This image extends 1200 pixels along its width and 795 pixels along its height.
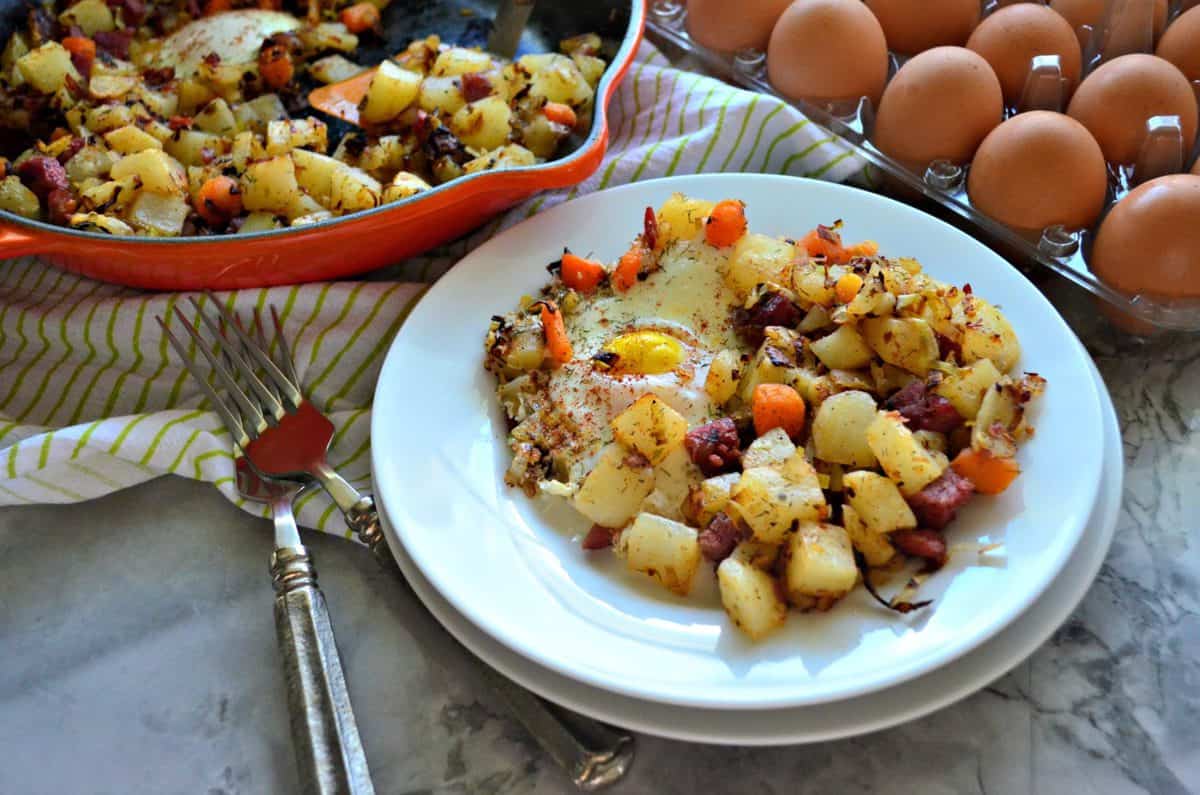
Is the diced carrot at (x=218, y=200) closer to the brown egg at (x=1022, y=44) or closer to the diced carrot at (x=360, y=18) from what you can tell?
the diced carrot at (x=360, y=18)

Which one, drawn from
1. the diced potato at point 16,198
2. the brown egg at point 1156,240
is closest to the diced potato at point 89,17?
the diced potato at point 16,198

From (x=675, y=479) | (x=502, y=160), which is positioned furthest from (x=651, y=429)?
(x=502, y=160)

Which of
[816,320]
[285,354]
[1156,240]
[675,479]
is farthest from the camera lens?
[285,354]

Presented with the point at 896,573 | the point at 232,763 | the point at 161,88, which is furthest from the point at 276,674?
the point at 161,88

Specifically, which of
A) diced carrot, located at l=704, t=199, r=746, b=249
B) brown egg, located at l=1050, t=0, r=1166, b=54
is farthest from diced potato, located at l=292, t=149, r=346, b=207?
brown egg, located at l=1050, t=0, r=1166, b=54

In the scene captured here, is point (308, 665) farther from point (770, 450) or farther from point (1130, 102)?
point (1130, 102)

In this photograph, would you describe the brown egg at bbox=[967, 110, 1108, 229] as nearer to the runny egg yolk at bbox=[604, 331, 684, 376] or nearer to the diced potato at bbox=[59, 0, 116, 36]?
the runny egg yolk at bbox=[604, 331, 684, 376]
